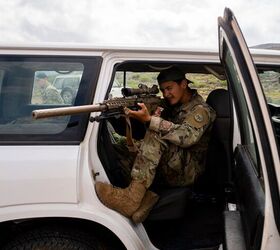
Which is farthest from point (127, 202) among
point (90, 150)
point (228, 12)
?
point (228, 12)

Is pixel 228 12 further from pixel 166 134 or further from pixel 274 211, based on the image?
pixel 166 134

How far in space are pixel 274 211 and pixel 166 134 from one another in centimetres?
106

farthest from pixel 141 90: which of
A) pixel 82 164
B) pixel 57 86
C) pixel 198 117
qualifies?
Result: pixel 82 164

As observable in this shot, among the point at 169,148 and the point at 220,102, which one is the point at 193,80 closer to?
the point at 220,102

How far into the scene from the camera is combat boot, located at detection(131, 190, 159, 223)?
2260 millimetres

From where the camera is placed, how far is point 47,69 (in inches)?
86.7

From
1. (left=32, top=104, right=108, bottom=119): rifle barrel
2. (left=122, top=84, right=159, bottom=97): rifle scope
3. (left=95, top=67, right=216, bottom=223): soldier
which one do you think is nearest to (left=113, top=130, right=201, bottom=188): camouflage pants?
(left=95, top=67, right=216, bottom=223): soldier

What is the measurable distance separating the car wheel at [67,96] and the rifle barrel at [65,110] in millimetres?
239

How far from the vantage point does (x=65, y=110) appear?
194cm

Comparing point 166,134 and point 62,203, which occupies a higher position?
point 166,134

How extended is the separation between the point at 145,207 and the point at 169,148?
1.45 feet

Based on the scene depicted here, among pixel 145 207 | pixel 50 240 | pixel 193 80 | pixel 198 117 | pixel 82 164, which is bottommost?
pixel 50 240

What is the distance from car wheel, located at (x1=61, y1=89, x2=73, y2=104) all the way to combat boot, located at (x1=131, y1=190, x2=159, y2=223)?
0.73m

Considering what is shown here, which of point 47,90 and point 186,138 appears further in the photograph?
point 186,138
